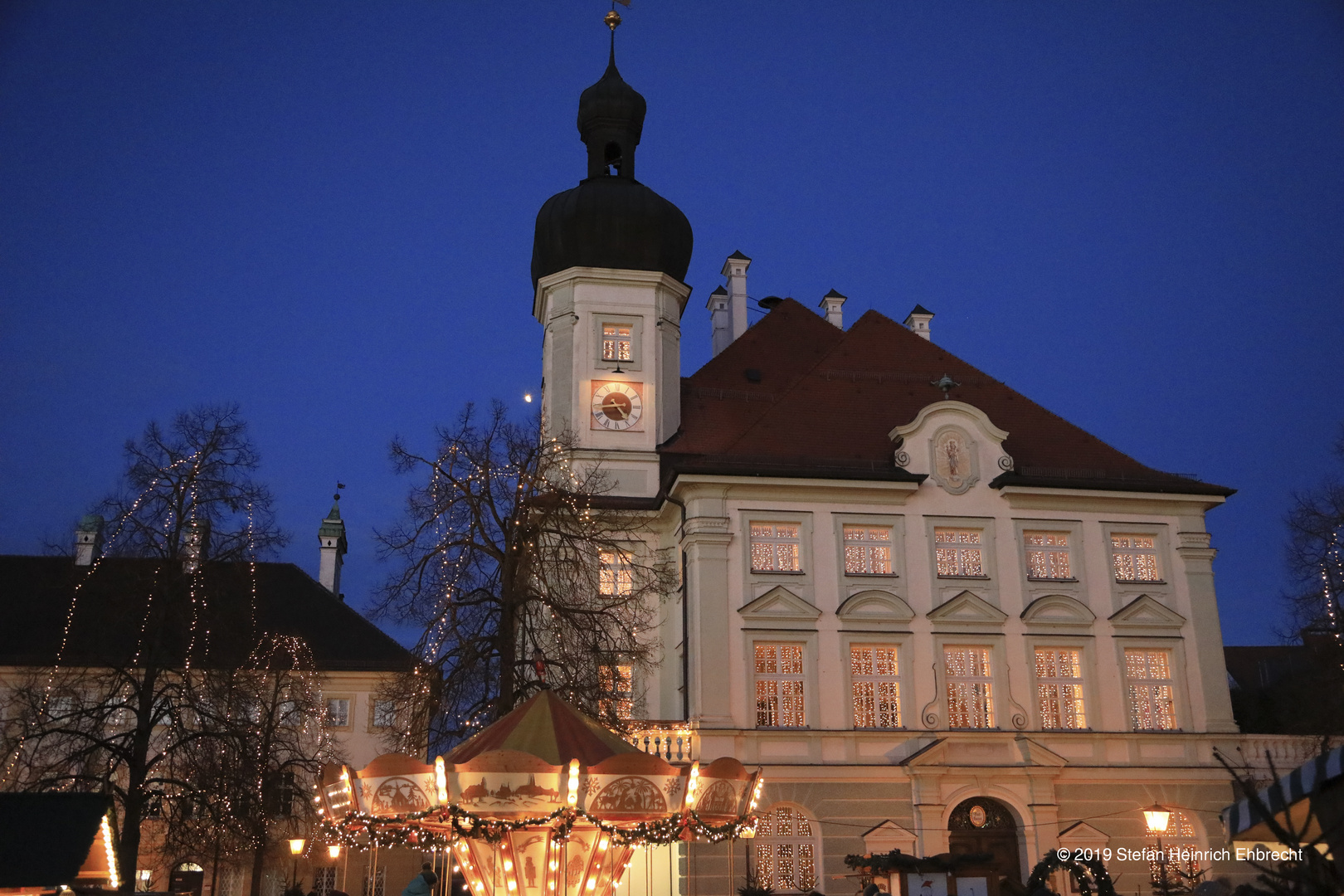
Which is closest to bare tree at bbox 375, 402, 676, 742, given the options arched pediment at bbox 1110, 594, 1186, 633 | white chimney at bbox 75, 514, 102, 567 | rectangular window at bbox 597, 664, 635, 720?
rectangular window at bbox 597, 664, 635, 720

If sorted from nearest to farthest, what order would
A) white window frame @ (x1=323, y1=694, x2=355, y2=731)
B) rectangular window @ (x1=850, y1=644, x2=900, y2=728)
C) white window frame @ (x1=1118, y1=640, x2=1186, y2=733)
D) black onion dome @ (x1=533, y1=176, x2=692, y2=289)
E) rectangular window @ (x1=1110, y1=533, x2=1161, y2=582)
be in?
rectangular window @ (x1=850, y1=644, x2=900, y2=728)
white window frame @ (x1=1118, y1=640, x2=1186, y2=733)
rectangular window @ (x1=1110, y1=533, x2=1161, y2=582)
black onion dome @ (x1=533, y1=176, x2=692, y2=289)
white window frame @ (x1=323, y1=694, x2=355, y2=731)

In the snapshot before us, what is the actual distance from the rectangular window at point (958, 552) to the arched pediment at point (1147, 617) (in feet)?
11.8

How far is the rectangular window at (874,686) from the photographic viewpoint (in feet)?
95.1

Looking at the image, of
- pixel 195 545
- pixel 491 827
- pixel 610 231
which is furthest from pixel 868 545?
pixel 491 827

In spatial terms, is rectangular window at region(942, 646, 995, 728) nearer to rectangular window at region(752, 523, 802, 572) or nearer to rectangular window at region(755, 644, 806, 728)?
rectangular window at region(755, 644, 806, 728)

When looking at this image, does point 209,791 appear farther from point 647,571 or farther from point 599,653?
point 647,571

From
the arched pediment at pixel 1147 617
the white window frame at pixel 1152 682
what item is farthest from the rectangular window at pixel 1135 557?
the white window frame at pixel 1152 682

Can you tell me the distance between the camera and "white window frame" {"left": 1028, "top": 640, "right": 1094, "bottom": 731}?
1171 inches

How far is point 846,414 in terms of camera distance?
3275 centimetres

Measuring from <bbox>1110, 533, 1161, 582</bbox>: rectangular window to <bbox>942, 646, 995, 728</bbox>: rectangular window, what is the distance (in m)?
4.38

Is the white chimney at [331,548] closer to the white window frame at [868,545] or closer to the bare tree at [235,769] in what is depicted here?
the bare tree at [235,769]

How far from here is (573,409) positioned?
33.8m

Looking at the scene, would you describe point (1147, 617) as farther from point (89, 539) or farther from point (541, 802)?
point (89, 539)

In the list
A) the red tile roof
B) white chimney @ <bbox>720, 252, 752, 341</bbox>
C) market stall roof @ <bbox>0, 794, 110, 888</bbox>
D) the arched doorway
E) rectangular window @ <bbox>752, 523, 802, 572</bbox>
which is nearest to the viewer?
market stall roof @ <bbox>0, 794, 110, 888</bbox>
